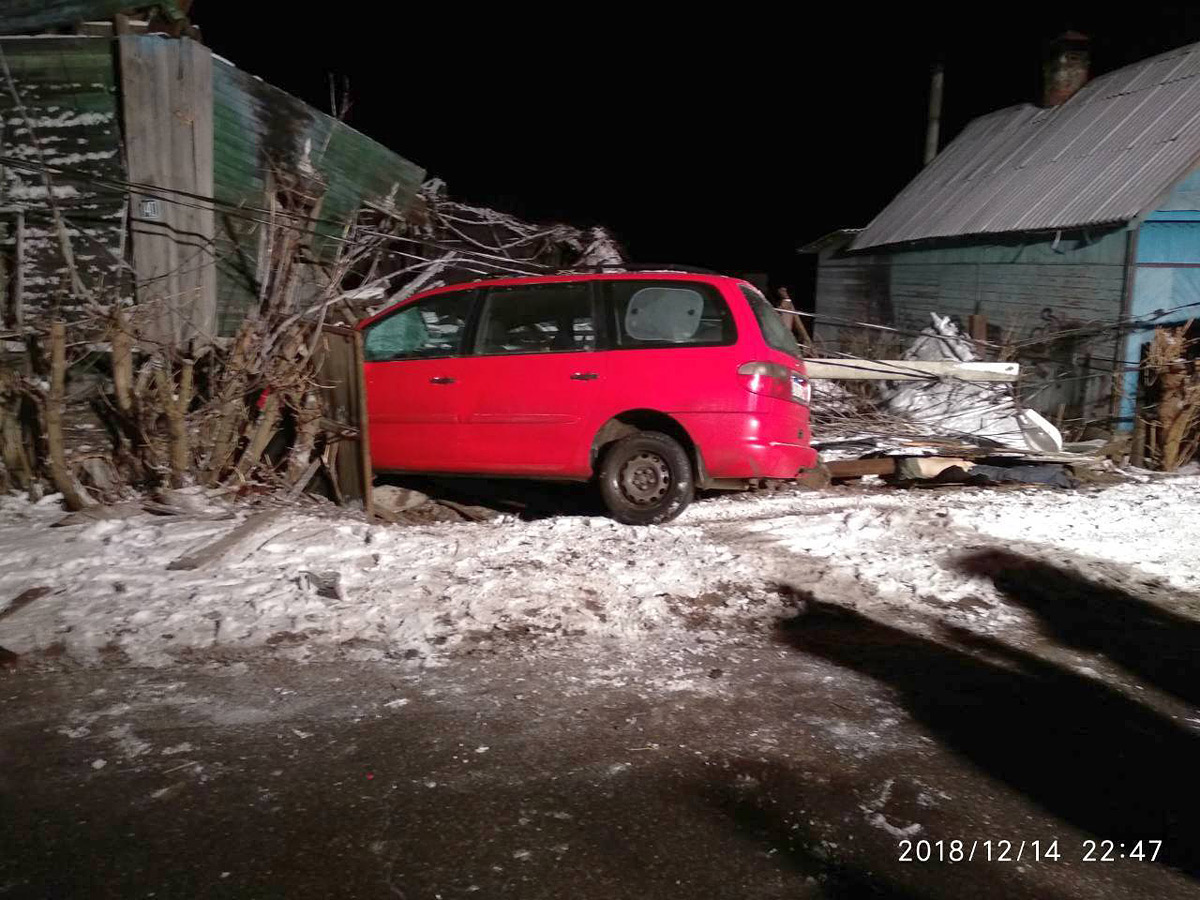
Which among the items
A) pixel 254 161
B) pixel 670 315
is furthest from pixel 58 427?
pixel 670 315

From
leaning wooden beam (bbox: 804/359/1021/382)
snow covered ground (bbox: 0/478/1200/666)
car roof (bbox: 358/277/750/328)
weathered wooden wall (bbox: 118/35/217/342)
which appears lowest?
snow covered ground (bbox: 0/478/1200/666)

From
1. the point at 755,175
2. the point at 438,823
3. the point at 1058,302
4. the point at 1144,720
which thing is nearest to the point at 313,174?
the point at 438,823

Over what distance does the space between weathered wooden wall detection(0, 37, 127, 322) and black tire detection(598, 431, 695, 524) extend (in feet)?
14.5

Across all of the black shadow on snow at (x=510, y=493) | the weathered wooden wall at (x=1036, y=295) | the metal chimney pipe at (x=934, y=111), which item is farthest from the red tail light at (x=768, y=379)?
the metal chimney pipe at (x=934, y=111)

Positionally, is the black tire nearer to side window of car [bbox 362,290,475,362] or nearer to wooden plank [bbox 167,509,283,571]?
side window of car [bbox 362,290,475,362]

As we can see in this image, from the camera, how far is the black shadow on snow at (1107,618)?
460cm

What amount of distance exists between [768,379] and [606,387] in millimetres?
1110

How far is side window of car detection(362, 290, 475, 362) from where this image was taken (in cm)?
680

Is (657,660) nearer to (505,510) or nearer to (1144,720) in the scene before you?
(1144,720)

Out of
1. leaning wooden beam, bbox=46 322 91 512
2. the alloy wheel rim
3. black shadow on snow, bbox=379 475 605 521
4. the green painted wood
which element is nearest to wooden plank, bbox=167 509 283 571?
leaning wooden beam, bbox=46 322 91 512

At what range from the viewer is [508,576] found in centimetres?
530

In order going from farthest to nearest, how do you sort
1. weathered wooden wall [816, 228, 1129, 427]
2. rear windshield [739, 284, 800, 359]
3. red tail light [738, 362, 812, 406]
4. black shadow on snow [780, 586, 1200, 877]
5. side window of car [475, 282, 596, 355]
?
1. weathered wooden wall [816, 228, 1129, 427]
2. side window of car [475, 282, 596, 355]
3. rear windshield [739, 284, 800, 359]
4. red tail light [738, 362, 812, 406]
5. black shadow on snow [780, 586, 1200, 877]

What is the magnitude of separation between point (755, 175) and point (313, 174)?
2025cm

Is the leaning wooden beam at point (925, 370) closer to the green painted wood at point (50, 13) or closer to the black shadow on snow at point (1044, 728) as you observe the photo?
the black shadow on snow at point (1044, 728)
